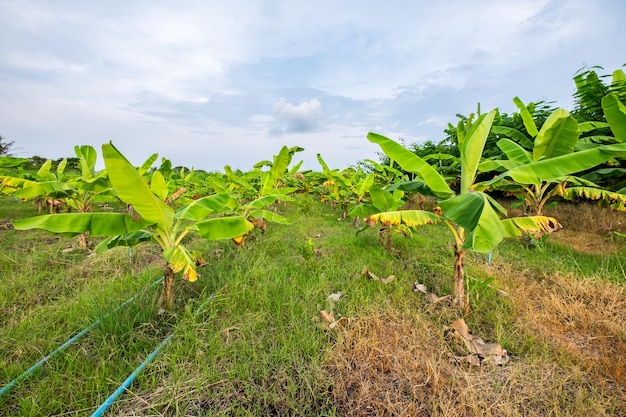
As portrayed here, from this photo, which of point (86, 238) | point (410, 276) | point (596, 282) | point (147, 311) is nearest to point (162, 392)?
point (147, 311)

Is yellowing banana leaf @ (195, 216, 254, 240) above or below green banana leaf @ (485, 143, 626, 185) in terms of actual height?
below

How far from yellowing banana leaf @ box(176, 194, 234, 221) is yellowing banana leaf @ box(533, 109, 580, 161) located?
11.8ft

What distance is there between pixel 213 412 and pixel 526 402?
1.94 meters

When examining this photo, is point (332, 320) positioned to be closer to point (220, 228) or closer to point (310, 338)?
point (310, 338)

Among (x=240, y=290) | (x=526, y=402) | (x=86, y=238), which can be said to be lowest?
(x=526, y=402)

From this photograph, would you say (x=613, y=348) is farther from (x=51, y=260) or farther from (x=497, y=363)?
(x=51, y=260)

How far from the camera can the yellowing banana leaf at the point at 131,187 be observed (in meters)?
1.93

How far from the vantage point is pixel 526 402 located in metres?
1.77

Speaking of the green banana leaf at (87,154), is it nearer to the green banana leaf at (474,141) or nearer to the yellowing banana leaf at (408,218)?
the yellowing banana leaf at (408,218)

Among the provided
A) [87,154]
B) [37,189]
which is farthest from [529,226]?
[87,154]

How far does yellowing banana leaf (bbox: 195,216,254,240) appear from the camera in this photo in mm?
2578

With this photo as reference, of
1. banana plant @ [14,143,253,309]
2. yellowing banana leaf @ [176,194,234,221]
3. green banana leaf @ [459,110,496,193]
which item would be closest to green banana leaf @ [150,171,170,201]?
banana plant @ [14,143,253,309]

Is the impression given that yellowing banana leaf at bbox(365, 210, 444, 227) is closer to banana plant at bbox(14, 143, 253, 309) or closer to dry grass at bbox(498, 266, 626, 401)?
dry grass at bbox(498, 266, 626, 401)

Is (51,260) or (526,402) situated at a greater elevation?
(51,260)
